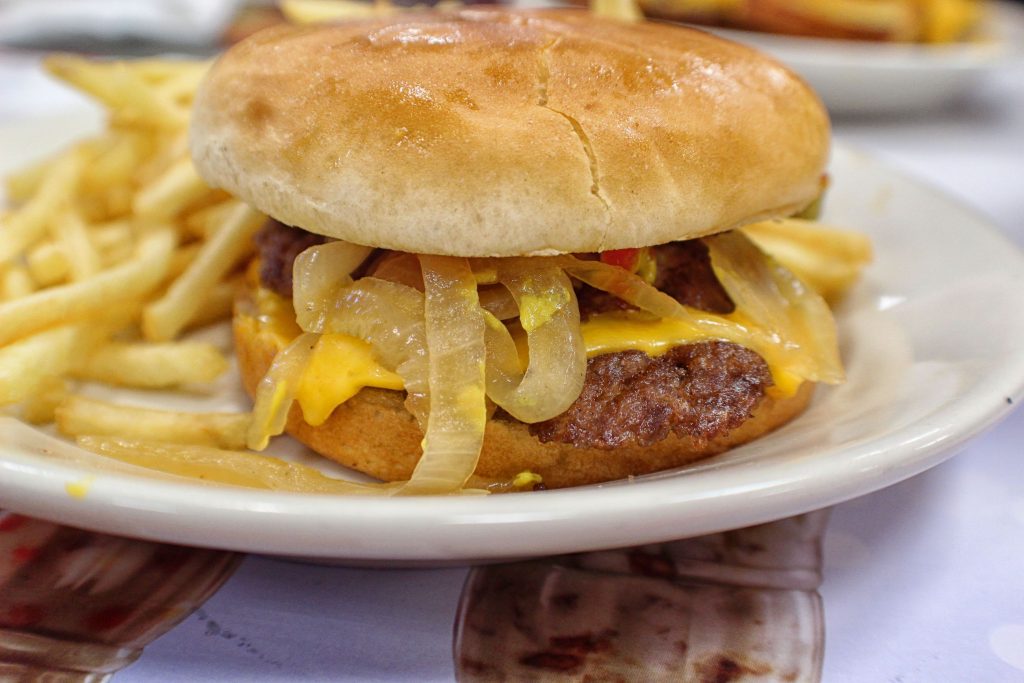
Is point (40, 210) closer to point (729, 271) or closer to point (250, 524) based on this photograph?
point (250, 524)

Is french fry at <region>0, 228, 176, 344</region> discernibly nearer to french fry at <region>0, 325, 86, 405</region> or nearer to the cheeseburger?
french fry at <region>0, 325, 86, 405</region>

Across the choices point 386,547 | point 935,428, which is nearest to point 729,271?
point 935,428

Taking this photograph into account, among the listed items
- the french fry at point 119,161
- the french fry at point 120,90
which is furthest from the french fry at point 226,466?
the french fry at point 120,90

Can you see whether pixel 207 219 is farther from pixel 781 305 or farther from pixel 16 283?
pixel 781 305

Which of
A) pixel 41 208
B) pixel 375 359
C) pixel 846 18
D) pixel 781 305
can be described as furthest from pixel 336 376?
pixel 846 18

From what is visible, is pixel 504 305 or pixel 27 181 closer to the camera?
pixel 504 305

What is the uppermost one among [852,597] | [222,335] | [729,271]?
[729,271]
